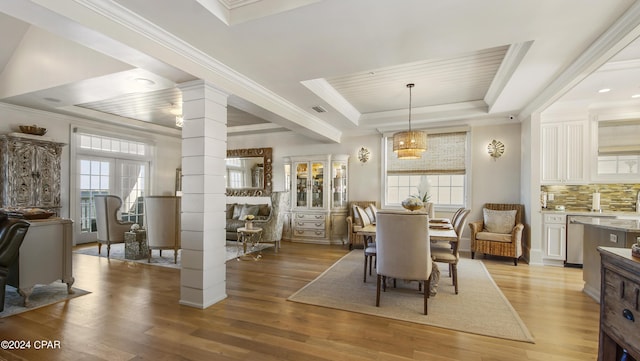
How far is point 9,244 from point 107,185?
14.5 ft

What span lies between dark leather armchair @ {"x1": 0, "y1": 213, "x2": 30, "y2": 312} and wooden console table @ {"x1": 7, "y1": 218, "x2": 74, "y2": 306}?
227 millimetres

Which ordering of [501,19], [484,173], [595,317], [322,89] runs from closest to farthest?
[501,19] → [595,317] → [322,89] → [484,173]

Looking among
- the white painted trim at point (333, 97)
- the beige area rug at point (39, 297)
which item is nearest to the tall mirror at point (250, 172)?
the white painted trim at point (333, 97)

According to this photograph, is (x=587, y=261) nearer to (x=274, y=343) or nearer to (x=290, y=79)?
(x=274, y=343)

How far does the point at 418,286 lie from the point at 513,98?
3142 millimetres

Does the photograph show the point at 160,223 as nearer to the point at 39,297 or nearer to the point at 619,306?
the point at 39,297

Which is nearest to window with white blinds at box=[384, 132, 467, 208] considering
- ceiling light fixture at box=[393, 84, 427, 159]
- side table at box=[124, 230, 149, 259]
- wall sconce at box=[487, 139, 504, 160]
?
wall sconce at box=[487, 139, 504, 160]

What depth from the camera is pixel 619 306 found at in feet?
4.55

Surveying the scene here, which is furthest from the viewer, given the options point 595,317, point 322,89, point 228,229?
point 228,229

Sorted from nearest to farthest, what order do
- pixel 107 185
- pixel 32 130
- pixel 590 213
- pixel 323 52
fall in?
pixel 323 52
pixel 590 213
pixel 32 130
pixel 107 185

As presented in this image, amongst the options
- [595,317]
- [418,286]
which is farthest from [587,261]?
[418,286]

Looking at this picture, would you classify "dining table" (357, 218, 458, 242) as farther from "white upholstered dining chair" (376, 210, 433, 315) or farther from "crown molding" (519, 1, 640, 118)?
"crown molding" (519, 1, 640, 118)

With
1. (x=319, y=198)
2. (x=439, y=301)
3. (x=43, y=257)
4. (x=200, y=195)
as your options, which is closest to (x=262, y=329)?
(x=200, y=195)

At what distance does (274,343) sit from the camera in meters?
2.23
